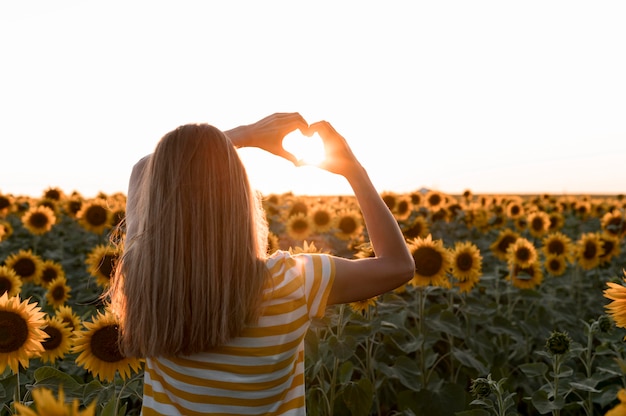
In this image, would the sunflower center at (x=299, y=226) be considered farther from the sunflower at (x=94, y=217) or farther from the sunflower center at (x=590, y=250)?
the sunflower center at (x=590, y=250)

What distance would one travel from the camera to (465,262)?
5.58 meters

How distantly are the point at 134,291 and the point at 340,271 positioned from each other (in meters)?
0.74

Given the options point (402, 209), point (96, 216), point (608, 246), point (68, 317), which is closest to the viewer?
point (68, 317)

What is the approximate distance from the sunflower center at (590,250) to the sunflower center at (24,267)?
21.1 feet

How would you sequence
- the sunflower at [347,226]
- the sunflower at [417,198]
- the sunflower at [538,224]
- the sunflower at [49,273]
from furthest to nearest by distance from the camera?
the sunflower at [417,198]
the sunflower at [538,224]
the sunflower at [347,226]
the sunflower at [49,273]

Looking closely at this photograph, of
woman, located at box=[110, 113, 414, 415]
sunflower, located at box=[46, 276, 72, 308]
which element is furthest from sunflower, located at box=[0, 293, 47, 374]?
sunflower, located at box=[46, 276, 72, 308]

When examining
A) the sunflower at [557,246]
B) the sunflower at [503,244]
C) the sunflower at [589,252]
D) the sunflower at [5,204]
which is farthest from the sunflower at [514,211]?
the sunflower at [5,204]

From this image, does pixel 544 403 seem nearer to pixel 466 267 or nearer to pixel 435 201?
pixel 466 267

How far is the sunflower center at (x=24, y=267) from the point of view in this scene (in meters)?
6.36

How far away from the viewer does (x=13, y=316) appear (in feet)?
10.5

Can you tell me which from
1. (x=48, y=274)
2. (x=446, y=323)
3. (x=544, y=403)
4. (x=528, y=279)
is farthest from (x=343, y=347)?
(x=48, y=274)

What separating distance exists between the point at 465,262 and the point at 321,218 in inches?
144

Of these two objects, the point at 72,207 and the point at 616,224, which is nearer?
the point at 616,224

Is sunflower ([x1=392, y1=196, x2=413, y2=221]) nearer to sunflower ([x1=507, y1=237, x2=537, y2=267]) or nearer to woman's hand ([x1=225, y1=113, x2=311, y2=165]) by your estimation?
sunflower ([x1=507, y1=237, x2=537, y2=267])
